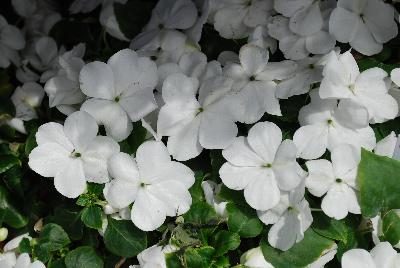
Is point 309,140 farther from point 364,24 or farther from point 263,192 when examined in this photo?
point 364,24

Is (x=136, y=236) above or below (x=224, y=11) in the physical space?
below

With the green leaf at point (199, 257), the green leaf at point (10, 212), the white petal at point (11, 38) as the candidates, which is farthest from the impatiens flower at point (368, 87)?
the white petal at point (11, 38)

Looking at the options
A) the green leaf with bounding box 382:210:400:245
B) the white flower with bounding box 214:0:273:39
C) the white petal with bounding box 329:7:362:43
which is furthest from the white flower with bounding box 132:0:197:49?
the green leaf with bounding box 382:210:400:245

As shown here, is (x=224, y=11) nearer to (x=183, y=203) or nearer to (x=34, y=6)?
(x=183, y=203)

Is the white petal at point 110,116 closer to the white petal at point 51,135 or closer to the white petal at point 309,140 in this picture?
the white petal at point 51,135

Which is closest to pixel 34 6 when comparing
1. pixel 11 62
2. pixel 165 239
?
pixel 11 62

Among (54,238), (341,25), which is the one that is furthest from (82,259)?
(341,25)
